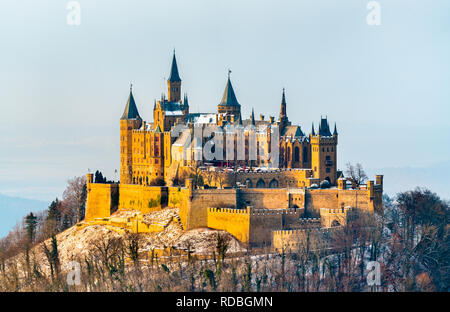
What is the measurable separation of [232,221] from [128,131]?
2541cm

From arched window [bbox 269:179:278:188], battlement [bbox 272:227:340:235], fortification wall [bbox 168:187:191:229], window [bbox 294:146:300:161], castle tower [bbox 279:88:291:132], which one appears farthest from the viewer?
castle tower [bbox 279:88:291:132]

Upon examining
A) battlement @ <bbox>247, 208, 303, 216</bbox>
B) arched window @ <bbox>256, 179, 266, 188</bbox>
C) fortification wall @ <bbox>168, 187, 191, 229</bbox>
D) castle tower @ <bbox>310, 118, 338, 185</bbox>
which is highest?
castle tower @ <bbox>310, 118, 338, 185</bbox>

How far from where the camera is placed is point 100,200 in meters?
111

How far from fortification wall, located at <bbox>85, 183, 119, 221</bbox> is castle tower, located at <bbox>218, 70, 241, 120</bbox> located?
15.7m

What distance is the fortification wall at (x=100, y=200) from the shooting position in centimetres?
10981

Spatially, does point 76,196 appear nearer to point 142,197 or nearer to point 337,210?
point 142,197

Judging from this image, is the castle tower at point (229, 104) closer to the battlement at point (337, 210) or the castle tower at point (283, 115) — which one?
the castle tower at point (283, 115)

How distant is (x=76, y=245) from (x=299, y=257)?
1011 inches

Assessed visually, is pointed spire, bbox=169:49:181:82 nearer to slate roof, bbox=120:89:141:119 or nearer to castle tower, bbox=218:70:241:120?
slate roof, bbox=120:89:141:119

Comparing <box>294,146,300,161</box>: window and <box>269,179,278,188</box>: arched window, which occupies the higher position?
<box>294,146,300,161</box>: window

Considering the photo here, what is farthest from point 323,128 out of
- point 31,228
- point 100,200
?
point 31,228

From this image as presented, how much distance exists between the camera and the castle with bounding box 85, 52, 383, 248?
96.3 meters

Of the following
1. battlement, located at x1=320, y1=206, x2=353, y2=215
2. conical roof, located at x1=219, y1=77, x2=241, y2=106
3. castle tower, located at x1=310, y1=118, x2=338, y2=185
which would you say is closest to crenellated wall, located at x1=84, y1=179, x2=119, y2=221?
conical roof, located at x1=219, y1=77, x2=241, y2=106

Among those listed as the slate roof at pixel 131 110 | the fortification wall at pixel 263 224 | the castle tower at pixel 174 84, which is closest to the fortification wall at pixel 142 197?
the slate roof at pixel 131 110
